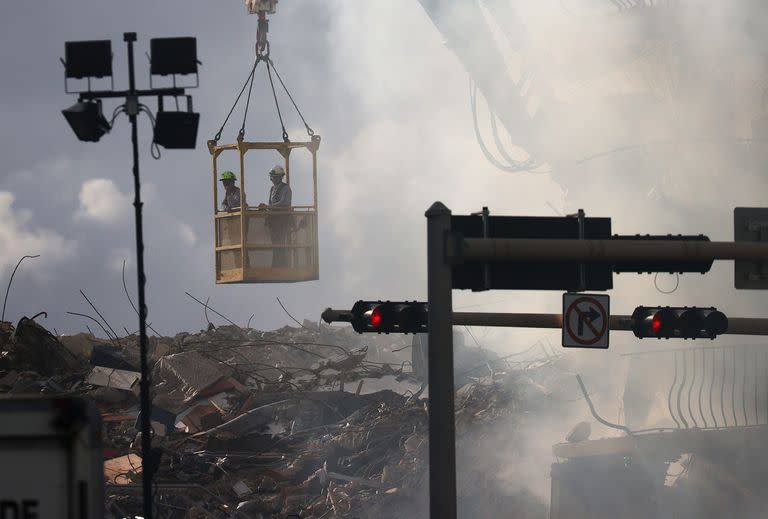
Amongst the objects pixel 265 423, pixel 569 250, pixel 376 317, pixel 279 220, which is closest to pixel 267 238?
pixel 279 220

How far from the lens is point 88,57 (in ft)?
37.9

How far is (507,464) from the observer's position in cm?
Answer: 2216

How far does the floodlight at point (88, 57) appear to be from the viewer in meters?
11.5

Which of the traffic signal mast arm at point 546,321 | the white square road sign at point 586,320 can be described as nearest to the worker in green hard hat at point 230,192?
the traffic signal mast arm at point 546,321

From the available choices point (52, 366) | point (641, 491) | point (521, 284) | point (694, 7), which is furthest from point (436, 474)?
point (694, 7)

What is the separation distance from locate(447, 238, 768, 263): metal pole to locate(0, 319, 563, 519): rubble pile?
1235 cm

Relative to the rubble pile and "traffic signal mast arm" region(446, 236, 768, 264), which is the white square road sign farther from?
the rubble pile

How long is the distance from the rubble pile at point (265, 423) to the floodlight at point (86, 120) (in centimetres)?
904

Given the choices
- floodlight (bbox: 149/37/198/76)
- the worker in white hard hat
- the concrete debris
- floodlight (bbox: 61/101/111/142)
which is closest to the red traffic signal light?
floodlight (bbox: 149/37/198/76)

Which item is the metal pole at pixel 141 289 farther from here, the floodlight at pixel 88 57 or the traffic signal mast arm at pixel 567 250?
the traffic signal mast arm at pixel 567 250

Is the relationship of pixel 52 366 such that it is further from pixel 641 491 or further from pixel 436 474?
pixel 436 474

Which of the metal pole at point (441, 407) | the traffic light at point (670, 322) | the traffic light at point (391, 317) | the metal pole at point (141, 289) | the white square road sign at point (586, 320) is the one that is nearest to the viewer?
the metal pole at point (441, 407)

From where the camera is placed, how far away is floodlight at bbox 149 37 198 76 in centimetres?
1137

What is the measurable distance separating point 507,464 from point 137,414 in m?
Answer: 7.54
